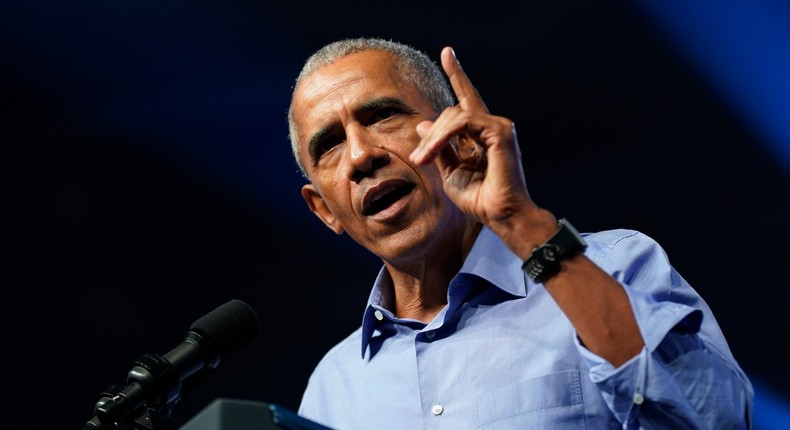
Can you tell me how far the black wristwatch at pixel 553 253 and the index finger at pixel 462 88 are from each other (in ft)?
0.90

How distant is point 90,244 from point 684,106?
7.87 feet

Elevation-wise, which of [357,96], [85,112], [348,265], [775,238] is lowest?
[775,238]

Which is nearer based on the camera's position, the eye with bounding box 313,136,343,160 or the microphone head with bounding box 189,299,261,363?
the microphone head with bounding box 189,299,261,363

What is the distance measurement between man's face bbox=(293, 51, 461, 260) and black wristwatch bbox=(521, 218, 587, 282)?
589 mm

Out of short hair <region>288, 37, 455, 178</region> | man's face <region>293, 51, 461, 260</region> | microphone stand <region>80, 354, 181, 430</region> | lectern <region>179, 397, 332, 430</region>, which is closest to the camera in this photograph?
lectern <region>179, 397, 332, 430</region>

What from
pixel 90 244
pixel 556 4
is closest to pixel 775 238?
pixel 556 4

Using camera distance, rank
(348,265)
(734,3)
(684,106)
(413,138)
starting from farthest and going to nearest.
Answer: (348,265)
(684,106)
(734,3)
(413,138)

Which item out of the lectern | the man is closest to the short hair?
the man

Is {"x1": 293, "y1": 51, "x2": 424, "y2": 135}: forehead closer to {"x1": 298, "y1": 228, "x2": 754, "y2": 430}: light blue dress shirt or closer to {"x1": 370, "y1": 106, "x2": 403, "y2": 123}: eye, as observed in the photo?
{"x1": 370, "y1": 106, "x2": 403, "y2": 123}: eye

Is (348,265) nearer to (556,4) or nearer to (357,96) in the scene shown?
(556,4)

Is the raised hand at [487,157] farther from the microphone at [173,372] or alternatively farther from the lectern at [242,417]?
the lectern at [242,417]

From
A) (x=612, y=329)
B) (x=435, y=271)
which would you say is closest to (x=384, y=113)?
(x=435, y=271)

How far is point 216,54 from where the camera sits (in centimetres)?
351

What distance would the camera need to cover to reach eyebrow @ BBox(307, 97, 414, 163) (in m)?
2.12
